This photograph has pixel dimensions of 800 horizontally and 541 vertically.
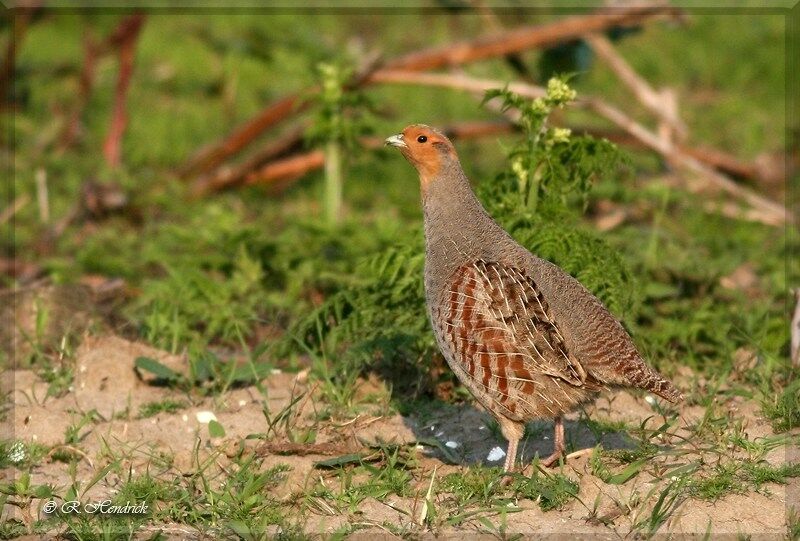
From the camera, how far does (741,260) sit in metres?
7.57

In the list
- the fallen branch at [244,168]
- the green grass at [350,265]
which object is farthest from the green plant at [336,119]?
the fallen branch at [244,168]

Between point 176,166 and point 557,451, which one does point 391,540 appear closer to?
point 557,451

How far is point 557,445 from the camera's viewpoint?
4.95m

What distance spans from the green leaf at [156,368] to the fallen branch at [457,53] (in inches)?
116

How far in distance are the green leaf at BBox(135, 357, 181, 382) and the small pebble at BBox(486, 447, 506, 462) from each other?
5.37 feet

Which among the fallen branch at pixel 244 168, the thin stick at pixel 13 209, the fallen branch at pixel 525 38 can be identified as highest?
the fallen branch at pixel 525 38

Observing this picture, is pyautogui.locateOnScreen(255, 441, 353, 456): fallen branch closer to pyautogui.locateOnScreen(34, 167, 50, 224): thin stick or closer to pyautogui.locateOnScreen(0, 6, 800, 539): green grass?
pyautogui.locateOnScreen(0, 6, 800, 539): green grass

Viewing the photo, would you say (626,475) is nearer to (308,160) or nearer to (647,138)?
(647,138)

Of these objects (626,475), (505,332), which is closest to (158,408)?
(505,332)

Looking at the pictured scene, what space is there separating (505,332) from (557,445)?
61 cm

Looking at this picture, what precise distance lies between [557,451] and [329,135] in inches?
134

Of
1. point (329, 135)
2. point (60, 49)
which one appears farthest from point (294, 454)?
point (60, 49)

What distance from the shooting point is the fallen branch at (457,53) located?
8.49m

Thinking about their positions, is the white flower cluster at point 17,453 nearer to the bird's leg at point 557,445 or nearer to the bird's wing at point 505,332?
the bird's wing at point 505,332
